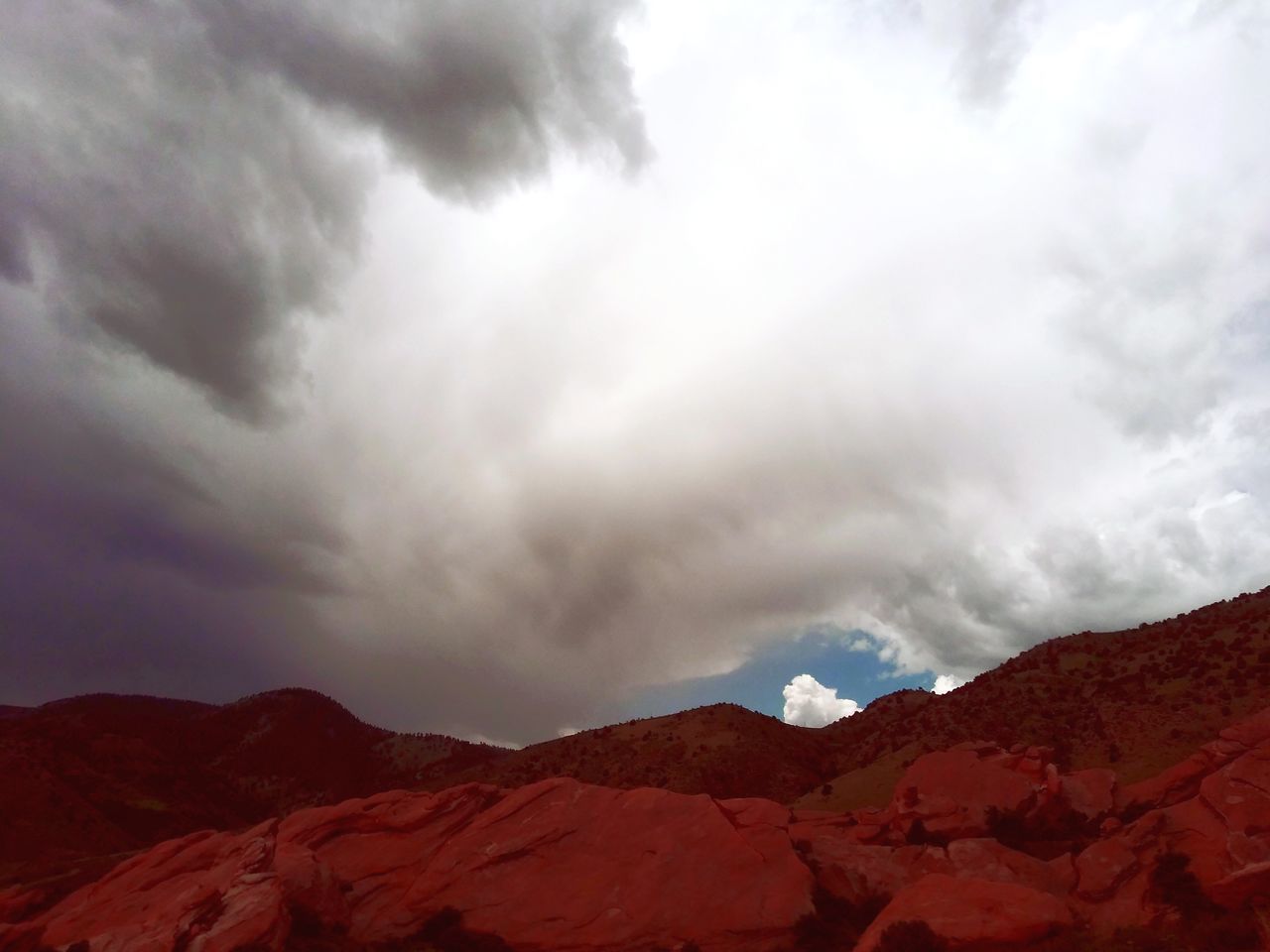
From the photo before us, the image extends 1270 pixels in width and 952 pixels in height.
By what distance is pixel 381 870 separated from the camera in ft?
111

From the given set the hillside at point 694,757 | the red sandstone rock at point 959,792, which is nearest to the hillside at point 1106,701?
the hillside at point 694,757

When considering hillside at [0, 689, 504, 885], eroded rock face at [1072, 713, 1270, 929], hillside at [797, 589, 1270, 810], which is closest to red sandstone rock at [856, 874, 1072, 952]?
eroded rock face at [1072, 713, 1270, 929]

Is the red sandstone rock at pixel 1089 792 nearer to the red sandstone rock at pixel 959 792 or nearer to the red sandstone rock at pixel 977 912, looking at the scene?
the red sandstone rock at pixel 959 792

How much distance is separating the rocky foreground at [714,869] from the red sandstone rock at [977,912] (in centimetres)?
7

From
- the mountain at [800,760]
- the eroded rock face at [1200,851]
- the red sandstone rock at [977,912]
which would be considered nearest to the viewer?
the red sandstone rock at [977,912]

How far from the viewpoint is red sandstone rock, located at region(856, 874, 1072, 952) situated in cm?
2217

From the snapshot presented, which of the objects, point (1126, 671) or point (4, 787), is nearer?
point (1126, 671)

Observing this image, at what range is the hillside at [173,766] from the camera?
91.5 metres

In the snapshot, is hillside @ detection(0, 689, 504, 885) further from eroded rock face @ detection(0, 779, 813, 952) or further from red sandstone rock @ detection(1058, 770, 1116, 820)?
red sandstone rock @ detection(1058, 770, 1116, 820)

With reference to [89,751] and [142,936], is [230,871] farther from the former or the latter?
[89,751]

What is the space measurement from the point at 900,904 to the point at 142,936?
2700 cm

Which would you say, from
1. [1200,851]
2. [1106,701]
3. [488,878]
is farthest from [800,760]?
[1200,851]

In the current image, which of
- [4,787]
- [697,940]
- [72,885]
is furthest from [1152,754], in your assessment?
[4,787]

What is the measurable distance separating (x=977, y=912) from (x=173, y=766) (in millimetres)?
145491
